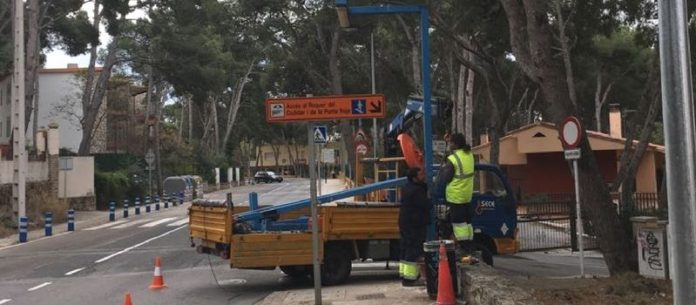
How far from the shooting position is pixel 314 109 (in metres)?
8.90

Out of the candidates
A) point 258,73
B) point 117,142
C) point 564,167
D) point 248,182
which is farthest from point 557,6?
point 248,182

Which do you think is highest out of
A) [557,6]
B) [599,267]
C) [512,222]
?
[557,6]

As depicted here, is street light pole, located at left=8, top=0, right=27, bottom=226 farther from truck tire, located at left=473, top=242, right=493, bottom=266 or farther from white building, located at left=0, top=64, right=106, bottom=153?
white building, located at left=0, top=64, right=106, bottom=153

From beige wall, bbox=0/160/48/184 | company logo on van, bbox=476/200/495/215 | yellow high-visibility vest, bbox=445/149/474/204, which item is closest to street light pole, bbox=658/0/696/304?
yellow high-visibility vest, bbox=445/149/474/204

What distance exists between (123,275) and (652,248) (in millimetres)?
9894

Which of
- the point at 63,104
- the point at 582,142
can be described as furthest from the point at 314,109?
the point at 63,104

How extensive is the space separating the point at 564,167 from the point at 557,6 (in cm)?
1461

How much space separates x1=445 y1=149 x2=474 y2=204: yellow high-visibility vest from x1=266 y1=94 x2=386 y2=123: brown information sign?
4.23 feet

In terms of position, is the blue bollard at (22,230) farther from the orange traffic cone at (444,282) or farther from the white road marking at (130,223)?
the orange traffic cone at (444,282)

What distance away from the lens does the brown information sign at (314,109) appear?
888 centimetres

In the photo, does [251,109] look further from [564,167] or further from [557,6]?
[557,6]

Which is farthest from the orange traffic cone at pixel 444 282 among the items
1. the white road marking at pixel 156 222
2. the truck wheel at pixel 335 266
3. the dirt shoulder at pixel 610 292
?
the white road marking at pixel 156 222

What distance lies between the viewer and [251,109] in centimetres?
7800

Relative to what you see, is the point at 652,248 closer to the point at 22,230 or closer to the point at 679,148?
the point at 679,148
